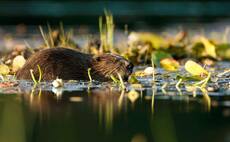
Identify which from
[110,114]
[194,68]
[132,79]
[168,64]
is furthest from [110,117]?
[168,64]

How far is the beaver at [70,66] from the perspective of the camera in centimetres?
725

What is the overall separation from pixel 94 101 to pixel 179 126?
133cm

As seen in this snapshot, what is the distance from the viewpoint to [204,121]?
15.9 ft

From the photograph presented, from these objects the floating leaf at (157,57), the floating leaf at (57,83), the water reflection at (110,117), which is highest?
the floating leaf at (157,57)

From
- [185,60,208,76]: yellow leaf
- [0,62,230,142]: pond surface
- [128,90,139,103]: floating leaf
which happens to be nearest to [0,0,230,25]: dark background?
[185,60,208,76]: yellow leaf

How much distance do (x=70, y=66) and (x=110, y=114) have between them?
6.94ft

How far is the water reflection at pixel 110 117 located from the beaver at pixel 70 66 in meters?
0.71

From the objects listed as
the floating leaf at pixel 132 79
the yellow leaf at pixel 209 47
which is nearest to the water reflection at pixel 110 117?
the floating leaf at pixel 132 79

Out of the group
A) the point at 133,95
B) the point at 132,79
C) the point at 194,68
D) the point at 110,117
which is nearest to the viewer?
the point at 110,117

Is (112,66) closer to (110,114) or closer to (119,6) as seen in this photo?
(110,114)

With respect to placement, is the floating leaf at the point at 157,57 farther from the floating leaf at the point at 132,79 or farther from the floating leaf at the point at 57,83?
the floating leaf at the point at 57,83

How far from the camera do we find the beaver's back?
724cm

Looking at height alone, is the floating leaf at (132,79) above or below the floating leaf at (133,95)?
above

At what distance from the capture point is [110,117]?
510 cm
